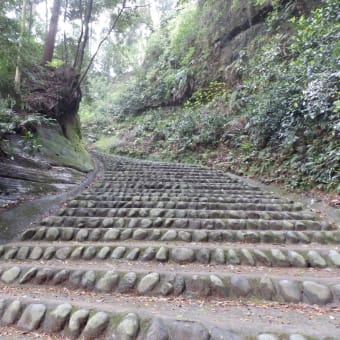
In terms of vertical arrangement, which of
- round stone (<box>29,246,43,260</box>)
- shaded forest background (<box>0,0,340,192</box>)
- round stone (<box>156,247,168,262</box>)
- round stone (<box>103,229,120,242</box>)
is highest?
shaded forest background (<box>0,0,340,192</box>)

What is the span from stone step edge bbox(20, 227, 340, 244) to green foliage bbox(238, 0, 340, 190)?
66.8 inches

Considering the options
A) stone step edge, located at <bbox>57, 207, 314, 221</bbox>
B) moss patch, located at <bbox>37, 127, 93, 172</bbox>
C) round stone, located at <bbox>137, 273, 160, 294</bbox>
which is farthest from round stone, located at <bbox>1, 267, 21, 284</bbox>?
moss patch, located at <bbox>37, 127, 93, 172</bbox>

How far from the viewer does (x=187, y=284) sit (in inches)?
104

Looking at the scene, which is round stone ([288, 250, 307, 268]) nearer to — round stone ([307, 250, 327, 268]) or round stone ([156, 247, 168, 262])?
round stone ([307, 250, 327, 268])

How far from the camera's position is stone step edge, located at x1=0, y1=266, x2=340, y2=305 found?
248cm

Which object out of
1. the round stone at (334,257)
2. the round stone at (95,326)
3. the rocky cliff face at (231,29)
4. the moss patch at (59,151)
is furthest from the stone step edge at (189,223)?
the rocky cliff face at (231,29)

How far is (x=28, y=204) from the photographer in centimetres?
443

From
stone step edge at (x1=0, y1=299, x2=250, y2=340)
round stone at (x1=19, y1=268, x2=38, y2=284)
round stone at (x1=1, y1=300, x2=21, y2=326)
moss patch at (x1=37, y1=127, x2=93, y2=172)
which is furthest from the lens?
moss patch at (x1=37, y1=127, x2=93, y2=172)

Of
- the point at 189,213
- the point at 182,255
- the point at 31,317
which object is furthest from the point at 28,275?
the point at 189,213

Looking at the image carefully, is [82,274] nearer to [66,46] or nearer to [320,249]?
[320,249]

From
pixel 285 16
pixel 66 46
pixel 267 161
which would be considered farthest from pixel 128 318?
pixel 285 16

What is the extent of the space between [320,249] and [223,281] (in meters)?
1.37

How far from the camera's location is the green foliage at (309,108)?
502 centimetres

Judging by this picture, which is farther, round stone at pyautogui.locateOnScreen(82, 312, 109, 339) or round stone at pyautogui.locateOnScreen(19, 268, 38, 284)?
round stone at pyautogui.locateOnScreen(19, 268, 38, 284)
